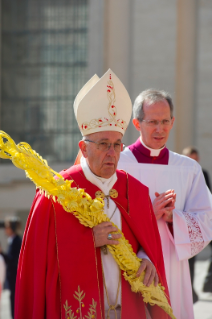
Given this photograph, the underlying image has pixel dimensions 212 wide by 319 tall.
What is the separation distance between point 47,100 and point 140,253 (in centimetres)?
1304

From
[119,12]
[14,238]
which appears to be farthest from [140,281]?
[119,12]

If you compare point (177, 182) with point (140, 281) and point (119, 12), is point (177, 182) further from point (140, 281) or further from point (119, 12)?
point (119, 12)

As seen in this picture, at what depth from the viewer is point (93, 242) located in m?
2.99

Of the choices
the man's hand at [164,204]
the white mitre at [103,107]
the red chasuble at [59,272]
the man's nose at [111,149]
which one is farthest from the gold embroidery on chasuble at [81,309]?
the man's hand at [164,204]

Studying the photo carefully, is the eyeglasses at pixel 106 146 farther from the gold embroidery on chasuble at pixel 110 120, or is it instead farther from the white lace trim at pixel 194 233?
the white lace trim at pixel 194 233

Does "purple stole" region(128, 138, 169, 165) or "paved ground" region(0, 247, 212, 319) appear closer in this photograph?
"purple stole" region(128, 138, 169, 165)

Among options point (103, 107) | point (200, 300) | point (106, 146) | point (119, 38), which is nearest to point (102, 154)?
point (106, 146)

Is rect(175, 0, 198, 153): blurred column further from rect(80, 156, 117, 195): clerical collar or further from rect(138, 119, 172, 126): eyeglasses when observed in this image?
rect(80, 156, 117, 195): clerical collar

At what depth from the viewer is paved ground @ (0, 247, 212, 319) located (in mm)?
6375

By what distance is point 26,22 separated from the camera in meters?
15.8

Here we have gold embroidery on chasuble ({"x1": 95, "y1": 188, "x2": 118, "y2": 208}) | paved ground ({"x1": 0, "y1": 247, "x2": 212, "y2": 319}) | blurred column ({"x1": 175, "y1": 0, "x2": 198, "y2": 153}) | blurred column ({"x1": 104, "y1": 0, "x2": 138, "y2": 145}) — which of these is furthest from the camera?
blurred column ({"x1": 104, "y1": 0, "x2": 138, "y2": 145})

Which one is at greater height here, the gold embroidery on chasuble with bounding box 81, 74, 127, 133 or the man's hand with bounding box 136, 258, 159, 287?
the gold embroidery on chasuble with bounding box 81, 74, 127, 133

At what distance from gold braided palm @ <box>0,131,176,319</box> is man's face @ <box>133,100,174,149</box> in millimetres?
1193

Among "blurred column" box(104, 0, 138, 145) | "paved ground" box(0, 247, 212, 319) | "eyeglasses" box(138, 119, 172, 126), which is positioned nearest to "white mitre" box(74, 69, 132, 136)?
"eyeglasses" box(138, 119, 172, 126)
